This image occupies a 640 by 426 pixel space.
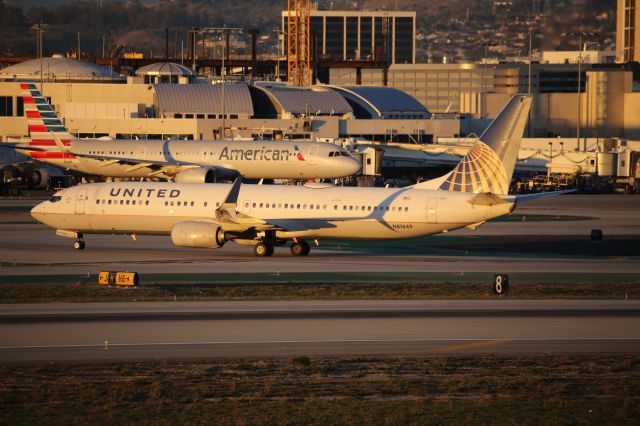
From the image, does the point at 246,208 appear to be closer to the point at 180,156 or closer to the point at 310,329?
the point at 310,329

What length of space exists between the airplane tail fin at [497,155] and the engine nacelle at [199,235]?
11.5 m

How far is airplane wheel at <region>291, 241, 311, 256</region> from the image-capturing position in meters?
56.5

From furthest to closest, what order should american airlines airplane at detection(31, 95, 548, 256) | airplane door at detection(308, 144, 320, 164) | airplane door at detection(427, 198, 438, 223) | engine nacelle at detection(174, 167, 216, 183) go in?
1. airplane door at detection(308, 144, 320, 164)
2. engine nacelle at detection(174, 167, 216, 183)
3. airplane door at detection(427, 198, 438, 223)
4. american airlines airplane at detection(31, 95, 548, 256)

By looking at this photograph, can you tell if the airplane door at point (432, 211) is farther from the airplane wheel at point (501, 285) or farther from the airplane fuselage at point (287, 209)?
the airplane wheel at point (501, 285)

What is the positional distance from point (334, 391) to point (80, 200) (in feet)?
110

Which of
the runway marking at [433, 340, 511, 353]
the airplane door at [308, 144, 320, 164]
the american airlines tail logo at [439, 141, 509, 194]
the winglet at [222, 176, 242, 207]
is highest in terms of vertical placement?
the airplane door at [308, 144, 320, 164]

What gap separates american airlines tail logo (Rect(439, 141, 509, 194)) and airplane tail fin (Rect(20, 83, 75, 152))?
50085 mm

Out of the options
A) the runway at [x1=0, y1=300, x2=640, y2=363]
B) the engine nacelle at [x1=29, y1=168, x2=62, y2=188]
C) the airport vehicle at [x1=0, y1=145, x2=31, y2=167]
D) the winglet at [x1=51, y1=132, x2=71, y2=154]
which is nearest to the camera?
the runway at [x1=0, y1=300, x2=640, y2=363]

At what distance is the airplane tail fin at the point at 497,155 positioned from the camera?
178 ft

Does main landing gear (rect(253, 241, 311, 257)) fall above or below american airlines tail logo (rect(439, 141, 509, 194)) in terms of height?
below

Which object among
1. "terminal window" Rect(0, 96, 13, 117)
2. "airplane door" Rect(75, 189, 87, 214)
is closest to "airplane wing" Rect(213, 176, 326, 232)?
"airplane door" Rect(75, 189, 87, 214)

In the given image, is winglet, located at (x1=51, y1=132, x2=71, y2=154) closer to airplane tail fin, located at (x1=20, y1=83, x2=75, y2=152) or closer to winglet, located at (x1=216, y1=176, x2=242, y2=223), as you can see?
Answer: airplane tail fin, located at (x1=20, y1=83, x2=75, y2=152)

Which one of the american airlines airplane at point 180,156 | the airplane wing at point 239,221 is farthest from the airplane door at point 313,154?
the airplane wing at point 239,221

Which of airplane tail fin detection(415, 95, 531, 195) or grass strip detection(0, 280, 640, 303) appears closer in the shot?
grass strip detection(0, 280, 640, 303)
